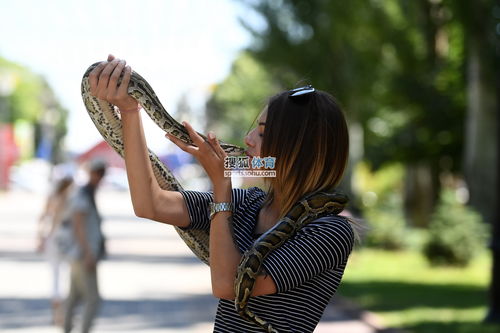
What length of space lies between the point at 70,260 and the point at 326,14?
26716mm

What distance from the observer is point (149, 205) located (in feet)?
10.4

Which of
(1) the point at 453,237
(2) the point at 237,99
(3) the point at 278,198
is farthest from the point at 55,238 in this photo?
(2) the point at 237,99

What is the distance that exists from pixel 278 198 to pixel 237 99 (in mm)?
85630

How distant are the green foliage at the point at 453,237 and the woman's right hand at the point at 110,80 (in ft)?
68.8

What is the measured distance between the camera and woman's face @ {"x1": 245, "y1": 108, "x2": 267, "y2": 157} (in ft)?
10.4

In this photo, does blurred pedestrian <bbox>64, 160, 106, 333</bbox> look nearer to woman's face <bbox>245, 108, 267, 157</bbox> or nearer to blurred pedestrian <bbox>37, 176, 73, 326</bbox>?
blurred pedestrian <bbox>37, 176, 73, 326</bbox>

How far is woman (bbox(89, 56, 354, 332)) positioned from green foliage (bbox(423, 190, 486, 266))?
2066 cm

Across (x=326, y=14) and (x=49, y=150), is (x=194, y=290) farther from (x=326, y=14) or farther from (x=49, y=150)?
(x=49, y=150)

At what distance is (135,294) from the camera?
17.1 m

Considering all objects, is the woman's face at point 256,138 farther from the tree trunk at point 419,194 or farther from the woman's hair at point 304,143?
the tree trunk at point 419,194

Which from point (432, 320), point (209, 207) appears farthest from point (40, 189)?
point (209, 207)

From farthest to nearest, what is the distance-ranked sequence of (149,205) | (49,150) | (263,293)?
(49,150), (149,205), (263,293)

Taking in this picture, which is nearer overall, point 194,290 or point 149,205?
point 149,205

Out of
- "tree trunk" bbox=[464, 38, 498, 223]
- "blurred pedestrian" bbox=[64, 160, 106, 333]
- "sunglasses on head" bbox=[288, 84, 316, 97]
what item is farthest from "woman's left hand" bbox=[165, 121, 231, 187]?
"tree trunk" bbox=[464, 38, 498, 223]
